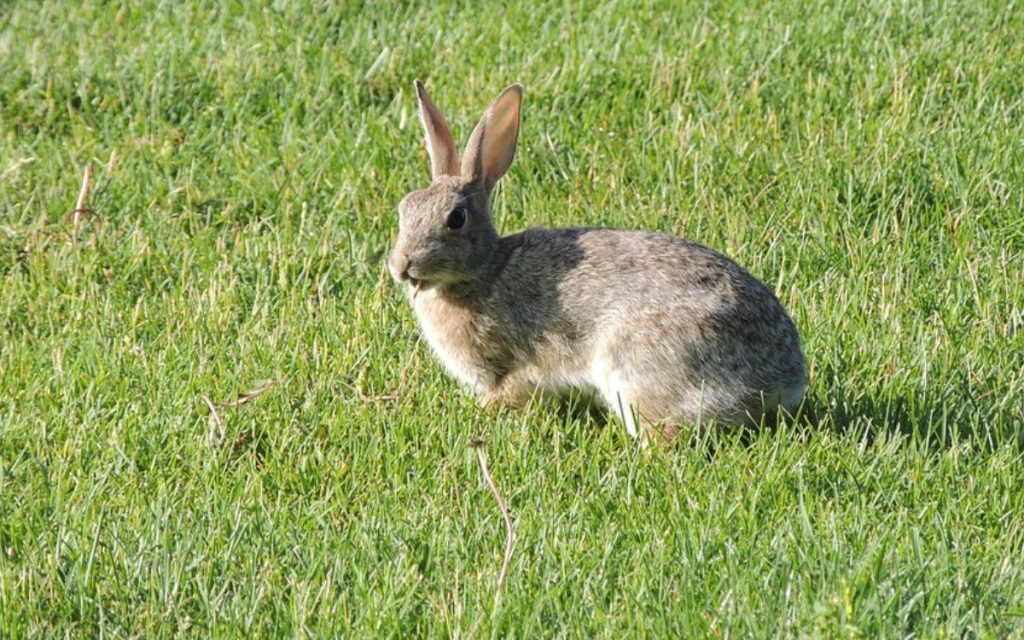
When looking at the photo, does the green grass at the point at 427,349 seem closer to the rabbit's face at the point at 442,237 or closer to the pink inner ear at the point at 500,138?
the rabbit's face at the point at 442,237

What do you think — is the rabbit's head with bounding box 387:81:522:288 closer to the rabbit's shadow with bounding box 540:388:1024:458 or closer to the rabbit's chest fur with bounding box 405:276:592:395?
the rabbit's chest fur with bounding box 405:276:592:395

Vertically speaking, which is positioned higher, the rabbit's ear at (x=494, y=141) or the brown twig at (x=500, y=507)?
the rabbit's ear at (x=494, y=141)

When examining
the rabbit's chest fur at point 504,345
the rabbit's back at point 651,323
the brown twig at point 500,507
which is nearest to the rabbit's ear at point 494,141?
the rabbit's back at point 651,323

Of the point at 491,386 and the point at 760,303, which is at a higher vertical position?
the point at 760,303

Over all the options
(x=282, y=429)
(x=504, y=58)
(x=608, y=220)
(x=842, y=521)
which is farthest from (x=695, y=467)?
(x=504, y=58)

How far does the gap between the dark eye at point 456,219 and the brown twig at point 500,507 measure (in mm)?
790

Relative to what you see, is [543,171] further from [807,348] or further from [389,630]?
[389,630]

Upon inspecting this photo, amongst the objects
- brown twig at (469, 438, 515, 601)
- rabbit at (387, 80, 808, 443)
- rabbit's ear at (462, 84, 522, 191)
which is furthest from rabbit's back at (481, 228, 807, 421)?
brown twig at (469, 438, 515, 601)

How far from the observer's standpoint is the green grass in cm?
403

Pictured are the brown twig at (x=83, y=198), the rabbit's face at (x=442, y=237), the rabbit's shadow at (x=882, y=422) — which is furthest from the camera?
the brown twig at (x=83, y=198)

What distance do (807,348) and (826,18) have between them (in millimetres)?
2705

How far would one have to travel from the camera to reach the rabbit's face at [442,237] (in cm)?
514

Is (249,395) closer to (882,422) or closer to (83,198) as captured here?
(83,198)

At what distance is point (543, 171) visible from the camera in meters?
6.75
